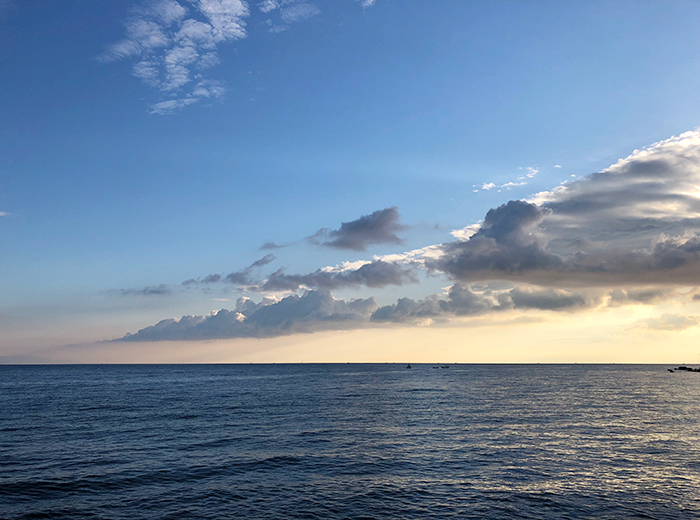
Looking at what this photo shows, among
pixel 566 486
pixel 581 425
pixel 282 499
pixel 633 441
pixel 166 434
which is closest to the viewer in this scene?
pixel 282 499

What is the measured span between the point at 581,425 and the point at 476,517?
4521 centimetres

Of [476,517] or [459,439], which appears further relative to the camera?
[459,439]

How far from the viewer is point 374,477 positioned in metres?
39.4

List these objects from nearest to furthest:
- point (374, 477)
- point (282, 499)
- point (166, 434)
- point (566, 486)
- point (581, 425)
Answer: point (282, 499) < point (566, 486) < point (374, 477) < point (166, 434) < point (581, 425)

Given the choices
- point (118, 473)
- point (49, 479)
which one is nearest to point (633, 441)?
point (118, 473)

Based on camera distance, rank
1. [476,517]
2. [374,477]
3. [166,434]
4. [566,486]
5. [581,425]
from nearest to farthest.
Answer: [476,517] < [566,486] < [374,477] < [166,434] < [581,425]

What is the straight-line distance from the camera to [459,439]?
5591 cm

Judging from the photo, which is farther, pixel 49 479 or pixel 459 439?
pixel 459 439

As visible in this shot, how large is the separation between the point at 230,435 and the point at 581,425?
50.4 m

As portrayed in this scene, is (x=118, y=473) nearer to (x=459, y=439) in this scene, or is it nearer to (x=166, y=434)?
(x=166, y=434)

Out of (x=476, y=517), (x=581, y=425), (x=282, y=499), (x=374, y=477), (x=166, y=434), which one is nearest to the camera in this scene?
(x=476, y=517)

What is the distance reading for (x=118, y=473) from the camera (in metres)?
40.3

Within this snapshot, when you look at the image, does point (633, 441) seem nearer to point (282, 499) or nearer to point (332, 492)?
point (332, 492)

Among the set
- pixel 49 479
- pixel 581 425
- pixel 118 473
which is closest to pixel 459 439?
pixel 581 425
